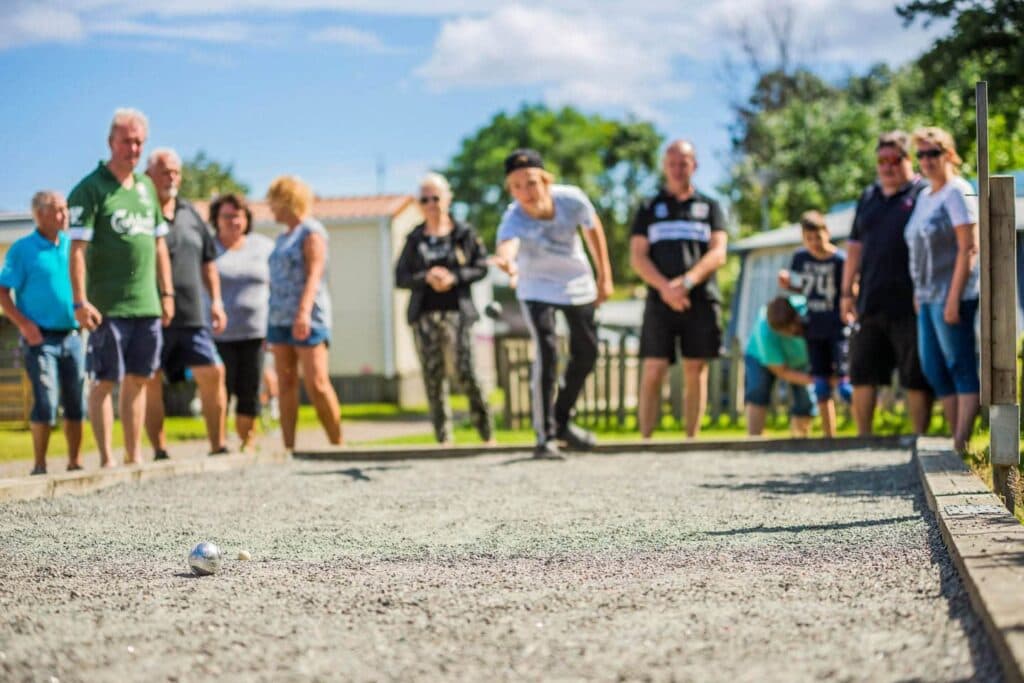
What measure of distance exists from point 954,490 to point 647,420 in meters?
4.39

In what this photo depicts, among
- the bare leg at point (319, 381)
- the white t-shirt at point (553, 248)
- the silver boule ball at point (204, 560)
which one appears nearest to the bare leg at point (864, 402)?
the white t-shirt at point (553, 248)

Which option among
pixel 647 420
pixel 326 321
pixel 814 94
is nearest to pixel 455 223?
pixel 326 321

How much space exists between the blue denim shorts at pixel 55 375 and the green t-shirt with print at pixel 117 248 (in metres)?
0.87

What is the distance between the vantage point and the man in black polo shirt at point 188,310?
28.8ft

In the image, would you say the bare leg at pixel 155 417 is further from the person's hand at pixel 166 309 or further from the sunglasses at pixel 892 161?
the sunglasses at pixel 892 161

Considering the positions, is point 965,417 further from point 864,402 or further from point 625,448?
point 625,448

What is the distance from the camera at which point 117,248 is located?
25.7ft

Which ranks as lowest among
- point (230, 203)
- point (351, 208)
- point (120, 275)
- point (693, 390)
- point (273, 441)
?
point (273, 441)

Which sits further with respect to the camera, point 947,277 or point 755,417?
point 755,417

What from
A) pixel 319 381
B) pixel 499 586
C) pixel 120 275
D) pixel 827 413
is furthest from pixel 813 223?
pixel 499 586

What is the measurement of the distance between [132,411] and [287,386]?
5.57 ft

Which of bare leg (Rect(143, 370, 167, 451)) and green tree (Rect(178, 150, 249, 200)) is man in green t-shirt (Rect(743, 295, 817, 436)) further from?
green tree (Rect(178, 150, 249, 200))

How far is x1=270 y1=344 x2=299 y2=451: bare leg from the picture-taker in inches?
372

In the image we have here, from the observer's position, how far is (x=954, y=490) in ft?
17.0
